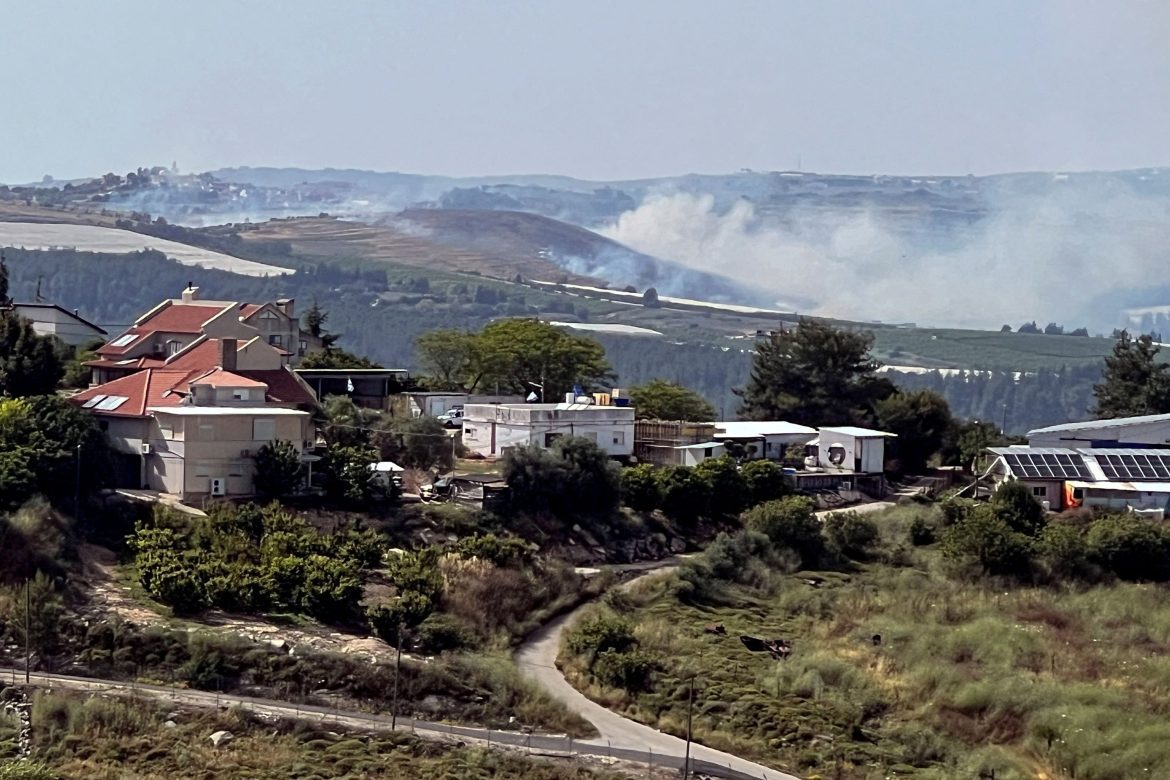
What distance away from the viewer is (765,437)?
55.1 meters

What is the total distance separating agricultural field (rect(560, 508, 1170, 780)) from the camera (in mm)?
32969

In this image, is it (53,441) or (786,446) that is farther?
(786,446)

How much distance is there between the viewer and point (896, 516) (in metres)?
49.3

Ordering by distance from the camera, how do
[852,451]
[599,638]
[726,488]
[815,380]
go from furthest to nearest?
[815,380] → [852,451] → [726,488] → [599,638]

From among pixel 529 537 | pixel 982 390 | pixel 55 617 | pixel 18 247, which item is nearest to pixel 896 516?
pixel 529 537

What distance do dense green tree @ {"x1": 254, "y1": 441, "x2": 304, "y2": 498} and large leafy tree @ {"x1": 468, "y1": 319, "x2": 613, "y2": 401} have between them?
53.7ft

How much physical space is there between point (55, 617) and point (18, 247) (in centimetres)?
14447

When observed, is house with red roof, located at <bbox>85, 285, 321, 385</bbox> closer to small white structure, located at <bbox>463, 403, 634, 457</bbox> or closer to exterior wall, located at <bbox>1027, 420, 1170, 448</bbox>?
small white structure, located at <bbox>463, 403, 634, 457</bbox>

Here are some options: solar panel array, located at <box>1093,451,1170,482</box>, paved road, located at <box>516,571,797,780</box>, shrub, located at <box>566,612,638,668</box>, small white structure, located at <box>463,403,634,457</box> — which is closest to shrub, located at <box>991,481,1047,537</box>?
solar panel array, located at <box>1093,451,1170,482</box>

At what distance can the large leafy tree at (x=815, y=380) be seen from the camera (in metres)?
60.4

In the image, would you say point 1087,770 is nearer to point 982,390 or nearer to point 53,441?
point 53,441

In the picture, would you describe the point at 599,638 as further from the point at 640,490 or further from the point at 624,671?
the point at 640,490

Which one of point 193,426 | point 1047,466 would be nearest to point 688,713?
point 193,426

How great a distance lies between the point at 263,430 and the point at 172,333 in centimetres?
988
